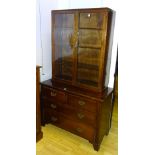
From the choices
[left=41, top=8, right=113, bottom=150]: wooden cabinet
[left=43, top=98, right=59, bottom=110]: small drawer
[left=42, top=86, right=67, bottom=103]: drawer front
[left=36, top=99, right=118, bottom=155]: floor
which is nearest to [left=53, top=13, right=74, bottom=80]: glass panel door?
[left=41, top=8, right=113, bottom=150]: wooden cabinet

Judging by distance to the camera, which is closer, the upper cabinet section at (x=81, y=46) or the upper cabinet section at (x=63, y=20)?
the upper cabinet section at (x=81, y=46)

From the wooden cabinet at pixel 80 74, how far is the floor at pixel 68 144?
12 cm

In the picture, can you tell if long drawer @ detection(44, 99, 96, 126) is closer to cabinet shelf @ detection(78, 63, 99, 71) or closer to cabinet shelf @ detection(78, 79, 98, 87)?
cabinet shelf @ detection(78, 79, 98, 87)

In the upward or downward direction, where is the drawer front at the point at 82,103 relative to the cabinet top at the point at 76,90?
downward

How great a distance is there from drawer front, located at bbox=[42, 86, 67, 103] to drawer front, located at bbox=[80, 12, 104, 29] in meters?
0.96

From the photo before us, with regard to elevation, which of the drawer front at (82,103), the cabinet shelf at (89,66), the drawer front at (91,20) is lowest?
the drawer front at (82,103)

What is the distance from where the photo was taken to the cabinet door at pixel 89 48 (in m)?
1.97

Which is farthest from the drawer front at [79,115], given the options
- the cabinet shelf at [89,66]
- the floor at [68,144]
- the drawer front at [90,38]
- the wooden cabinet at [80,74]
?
the drawer front at [90,38]

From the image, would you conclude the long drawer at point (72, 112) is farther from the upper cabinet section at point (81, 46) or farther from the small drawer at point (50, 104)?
the upper cabinet section at point (81, 46)

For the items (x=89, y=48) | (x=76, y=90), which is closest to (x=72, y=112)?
(x=76, y=90)
